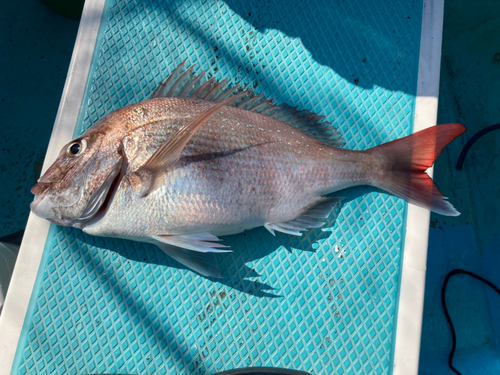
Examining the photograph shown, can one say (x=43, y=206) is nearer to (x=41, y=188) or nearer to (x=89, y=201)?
(x=41, y=188)

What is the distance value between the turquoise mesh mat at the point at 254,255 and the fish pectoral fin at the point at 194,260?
12 cm

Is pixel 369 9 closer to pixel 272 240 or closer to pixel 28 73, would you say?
pixel 272 240

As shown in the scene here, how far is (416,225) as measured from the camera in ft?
5.43

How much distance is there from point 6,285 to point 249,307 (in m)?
1.26

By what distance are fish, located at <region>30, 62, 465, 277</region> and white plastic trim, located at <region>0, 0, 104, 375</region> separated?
33cm

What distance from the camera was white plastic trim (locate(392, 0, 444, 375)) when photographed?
154 centimetres

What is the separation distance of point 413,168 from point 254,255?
0.86 metres

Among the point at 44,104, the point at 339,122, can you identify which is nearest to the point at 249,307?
the point at 339,122

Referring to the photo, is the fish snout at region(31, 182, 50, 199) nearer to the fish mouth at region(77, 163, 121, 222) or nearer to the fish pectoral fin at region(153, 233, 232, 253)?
the fish mouth at region(77, 163, 121, 222)

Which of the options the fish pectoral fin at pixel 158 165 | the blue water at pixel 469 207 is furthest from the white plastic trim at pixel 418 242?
the fish pectoral fin at pixel 158 165

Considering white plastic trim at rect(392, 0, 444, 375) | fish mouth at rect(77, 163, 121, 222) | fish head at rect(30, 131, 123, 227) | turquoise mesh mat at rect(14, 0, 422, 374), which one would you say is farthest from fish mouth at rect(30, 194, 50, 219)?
white plastic trim at rect(392, 0, 444, 375)

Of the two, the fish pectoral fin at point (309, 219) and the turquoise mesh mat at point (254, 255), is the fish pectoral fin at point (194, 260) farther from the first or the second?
the fish pectoral fin at point (309, 219)

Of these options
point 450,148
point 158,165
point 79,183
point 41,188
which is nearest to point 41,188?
point 41,188

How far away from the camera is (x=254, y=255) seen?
1.61 meters
